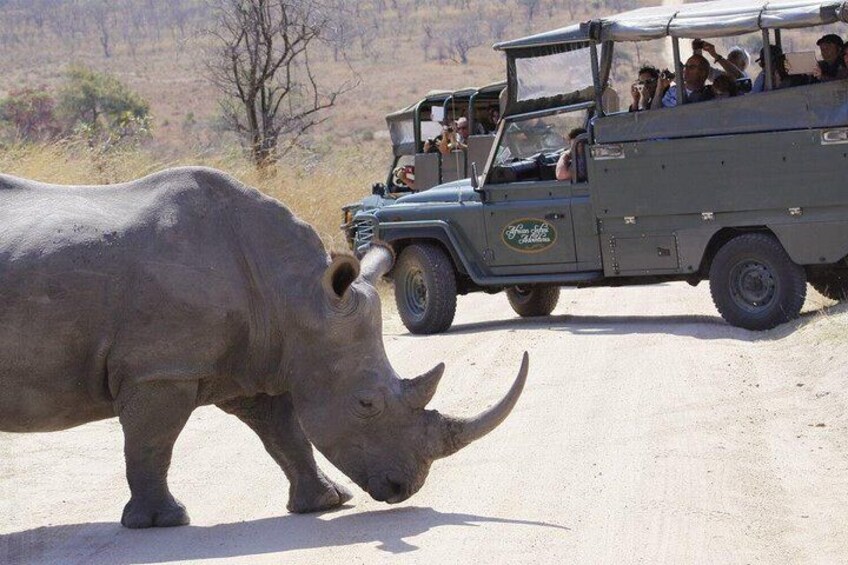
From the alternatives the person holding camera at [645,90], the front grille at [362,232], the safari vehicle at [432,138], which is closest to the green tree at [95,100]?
the safari vehicle at [432,138]

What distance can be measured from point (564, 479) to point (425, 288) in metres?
7.88

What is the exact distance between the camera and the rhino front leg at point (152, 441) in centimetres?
689

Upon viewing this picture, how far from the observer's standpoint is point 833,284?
1452cm

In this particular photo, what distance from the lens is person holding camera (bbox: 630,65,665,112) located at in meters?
14.5

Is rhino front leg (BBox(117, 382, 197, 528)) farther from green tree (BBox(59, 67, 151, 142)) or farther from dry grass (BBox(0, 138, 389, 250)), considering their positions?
green tree (BBox(59, 67, 151, 142))

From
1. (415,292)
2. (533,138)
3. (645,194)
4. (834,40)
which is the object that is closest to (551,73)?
(533,138)

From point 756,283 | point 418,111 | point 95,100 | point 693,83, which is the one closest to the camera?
point 756,283

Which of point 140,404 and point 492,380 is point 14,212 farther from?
point 492,380

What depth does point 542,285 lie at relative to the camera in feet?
51.8

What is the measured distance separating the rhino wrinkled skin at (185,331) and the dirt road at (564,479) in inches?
14.1

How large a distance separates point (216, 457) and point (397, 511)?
2.10m

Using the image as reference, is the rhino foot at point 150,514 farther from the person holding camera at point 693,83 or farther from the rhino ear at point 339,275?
the person holding camera at point 693,83

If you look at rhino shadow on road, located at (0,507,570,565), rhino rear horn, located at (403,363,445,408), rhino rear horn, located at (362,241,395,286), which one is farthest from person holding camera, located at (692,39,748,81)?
rhino shadow on road, located at (0,507,570,565)

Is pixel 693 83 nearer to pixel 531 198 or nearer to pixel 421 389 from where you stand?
pixel 531 198
